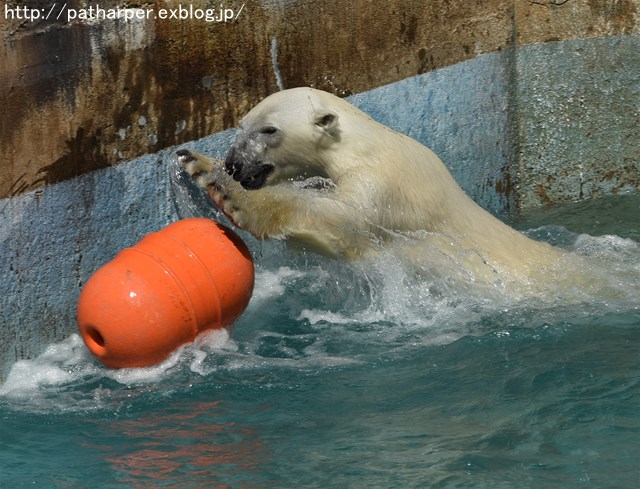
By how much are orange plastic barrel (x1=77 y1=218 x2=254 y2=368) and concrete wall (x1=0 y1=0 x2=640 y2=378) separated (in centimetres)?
54

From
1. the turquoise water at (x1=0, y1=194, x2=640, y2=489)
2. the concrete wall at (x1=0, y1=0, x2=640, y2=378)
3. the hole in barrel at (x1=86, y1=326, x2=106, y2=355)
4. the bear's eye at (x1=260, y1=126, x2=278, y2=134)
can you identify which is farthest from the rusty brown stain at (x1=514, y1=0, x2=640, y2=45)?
the hole in barrel at (x1=86, y1=326, x2=106, y2=355)

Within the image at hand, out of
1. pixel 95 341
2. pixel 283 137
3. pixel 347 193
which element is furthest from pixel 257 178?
pixel 95 341

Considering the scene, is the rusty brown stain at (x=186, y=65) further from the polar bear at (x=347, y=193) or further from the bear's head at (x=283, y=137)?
the bear's head at (x=283, y=137)

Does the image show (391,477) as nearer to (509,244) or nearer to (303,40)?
(509,244)

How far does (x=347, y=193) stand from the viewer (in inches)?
192

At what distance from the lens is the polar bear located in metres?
4.83

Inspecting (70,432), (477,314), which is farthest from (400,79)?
(70,432)

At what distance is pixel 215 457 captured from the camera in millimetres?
3811

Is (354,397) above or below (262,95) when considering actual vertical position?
below

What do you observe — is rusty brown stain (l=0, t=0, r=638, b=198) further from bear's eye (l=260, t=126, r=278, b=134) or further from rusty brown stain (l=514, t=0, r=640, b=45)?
bear's eye (l=260, t=126, r=278, b=134)

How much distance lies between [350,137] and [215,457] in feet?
5.98

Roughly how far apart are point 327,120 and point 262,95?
0.90m

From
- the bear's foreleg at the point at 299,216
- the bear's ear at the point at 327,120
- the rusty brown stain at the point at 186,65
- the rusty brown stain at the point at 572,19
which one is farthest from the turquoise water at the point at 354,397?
the rusty brown stain at the point at 572,19

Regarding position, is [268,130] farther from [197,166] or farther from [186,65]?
[186,65]
